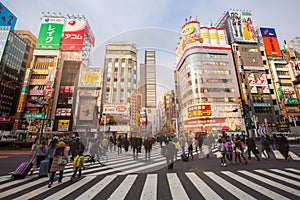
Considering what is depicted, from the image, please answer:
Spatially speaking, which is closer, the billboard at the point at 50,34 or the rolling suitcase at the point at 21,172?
the rolling suitcase at the point at 21,172

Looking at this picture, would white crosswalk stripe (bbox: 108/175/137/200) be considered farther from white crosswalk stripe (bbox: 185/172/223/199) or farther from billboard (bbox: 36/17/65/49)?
billboard (bbox: 36/17/65/49)

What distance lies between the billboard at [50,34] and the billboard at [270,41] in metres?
70.4

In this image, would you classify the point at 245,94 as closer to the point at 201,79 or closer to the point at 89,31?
the point at 201,79

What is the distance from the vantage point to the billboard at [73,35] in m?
44.8

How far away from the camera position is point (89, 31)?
1965 inches

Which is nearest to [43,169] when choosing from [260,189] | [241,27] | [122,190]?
[122,190]

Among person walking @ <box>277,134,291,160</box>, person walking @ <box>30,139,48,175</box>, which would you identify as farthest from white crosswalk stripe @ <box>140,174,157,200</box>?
person walking @ <box>277,134,291,160</box>

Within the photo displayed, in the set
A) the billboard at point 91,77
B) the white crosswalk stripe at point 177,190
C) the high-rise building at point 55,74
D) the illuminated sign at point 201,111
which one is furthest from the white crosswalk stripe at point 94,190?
the billboard at point 91,77

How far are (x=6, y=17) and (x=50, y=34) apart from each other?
69.1 feet

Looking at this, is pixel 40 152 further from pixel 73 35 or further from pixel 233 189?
pixel 73 35

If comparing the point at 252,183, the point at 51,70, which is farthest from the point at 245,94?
the point at 51,70

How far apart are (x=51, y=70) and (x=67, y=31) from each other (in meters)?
14.5

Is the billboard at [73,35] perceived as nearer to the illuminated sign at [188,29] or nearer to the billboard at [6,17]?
the billboard at [6,17]

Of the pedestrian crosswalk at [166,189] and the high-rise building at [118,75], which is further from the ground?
the high-rise building at [118,75]
